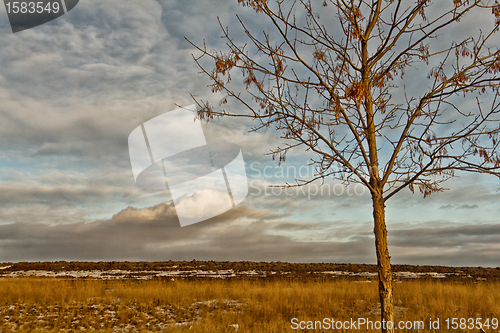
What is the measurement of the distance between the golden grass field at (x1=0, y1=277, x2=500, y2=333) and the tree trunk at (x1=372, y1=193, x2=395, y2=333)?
4701mm

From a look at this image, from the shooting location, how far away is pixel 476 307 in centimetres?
1275

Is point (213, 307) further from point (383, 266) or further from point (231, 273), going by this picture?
point (231, 273)

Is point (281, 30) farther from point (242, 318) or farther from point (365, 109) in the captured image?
point (242, 318)

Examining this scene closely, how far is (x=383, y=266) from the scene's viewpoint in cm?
531

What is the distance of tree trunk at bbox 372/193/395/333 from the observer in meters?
5.18

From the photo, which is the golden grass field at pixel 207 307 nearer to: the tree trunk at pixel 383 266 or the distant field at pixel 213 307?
the distant field at pixel 213 307

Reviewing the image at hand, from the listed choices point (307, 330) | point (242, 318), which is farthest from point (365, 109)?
point (242, 318)

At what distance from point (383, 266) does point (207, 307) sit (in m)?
8.77

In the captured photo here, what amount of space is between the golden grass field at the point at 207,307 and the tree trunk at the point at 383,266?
4701 mm
